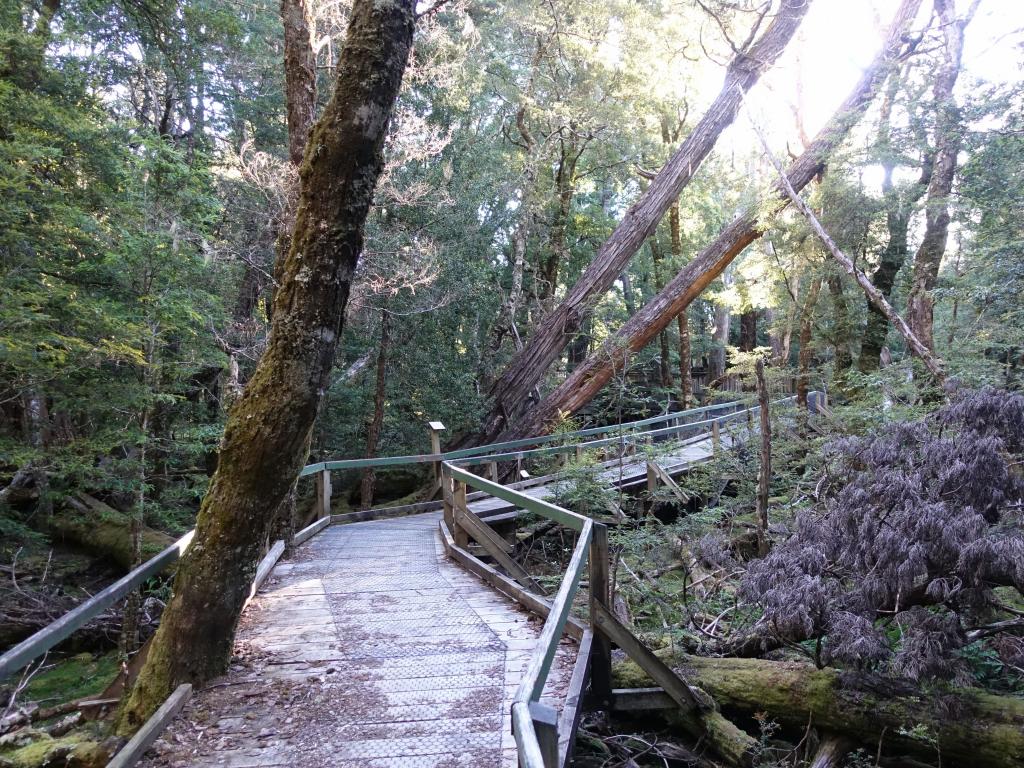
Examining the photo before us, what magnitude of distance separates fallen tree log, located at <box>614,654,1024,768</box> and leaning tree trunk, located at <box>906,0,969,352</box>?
291 inches

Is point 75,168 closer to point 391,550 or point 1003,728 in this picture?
point 391,550

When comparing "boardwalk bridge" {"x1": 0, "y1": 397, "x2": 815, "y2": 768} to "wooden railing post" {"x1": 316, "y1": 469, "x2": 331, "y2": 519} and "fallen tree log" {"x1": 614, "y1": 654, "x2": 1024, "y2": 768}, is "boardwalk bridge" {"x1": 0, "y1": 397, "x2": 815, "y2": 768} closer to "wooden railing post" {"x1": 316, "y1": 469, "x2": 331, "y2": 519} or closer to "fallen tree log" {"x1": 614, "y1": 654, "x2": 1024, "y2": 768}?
"fallen tree log" {"x1": 614, "y1": 654, "x2": 1024, "y2": 768}

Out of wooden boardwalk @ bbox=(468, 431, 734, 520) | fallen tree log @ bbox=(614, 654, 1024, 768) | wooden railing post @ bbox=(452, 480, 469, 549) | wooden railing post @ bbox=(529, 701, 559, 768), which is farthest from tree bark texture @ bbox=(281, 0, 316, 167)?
fallen tree log @ bbox=(614, 654, 1024, 768)

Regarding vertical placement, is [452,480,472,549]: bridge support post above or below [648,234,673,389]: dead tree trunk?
below

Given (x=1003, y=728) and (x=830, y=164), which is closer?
(x=1003, y=728)

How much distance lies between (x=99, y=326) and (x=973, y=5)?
14.4 m

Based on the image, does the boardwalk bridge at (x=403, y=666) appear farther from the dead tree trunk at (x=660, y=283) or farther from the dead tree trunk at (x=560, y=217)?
the dead tree trunk at (x=660, y=283)

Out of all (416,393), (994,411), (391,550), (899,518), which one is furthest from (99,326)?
(994,411)

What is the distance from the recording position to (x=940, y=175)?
10172mm

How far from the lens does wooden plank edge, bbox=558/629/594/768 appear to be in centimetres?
300

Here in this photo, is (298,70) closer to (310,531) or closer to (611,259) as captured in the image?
(310,531)

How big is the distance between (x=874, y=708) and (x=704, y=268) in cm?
1113

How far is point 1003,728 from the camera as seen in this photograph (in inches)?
151

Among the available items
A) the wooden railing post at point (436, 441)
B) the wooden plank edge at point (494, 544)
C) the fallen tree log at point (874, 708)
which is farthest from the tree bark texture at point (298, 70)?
the fallen tree log at point (874, 708)
